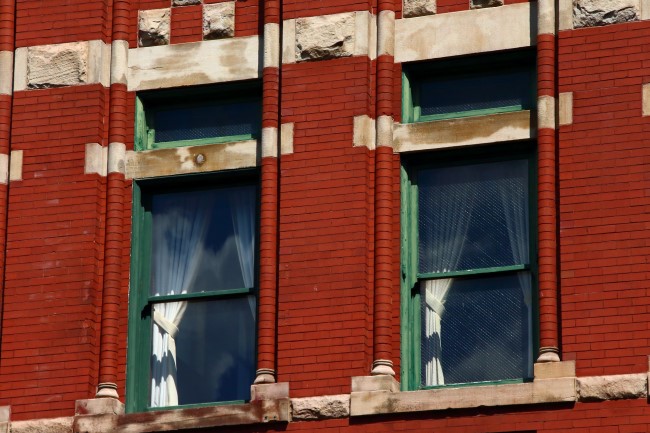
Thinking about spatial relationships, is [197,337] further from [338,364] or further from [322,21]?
[322,21]

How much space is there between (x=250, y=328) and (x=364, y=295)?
1.49 m

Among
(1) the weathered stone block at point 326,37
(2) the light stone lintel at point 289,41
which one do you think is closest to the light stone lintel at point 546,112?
(1) the weathered stone block at point 326,37

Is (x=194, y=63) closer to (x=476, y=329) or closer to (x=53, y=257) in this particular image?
(x=53, y=257)

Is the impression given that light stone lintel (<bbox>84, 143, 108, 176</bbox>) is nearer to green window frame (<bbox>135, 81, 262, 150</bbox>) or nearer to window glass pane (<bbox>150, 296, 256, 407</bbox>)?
green window frame (<bbox>135, 81, 262, 150</bbox>)

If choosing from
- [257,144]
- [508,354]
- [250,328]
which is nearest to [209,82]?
[257,144]

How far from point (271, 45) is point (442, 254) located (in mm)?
3098

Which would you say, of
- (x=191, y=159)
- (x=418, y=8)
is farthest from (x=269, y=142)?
(x=418, y=8)

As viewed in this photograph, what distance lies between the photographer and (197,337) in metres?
23.9

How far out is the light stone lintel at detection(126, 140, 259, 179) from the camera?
79.4 feet

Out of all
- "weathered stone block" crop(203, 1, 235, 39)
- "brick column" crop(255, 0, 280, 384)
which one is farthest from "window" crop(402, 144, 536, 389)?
"weathered stone block" crop(203, 1, 235, 39)

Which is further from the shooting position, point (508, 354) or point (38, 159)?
point (38, 159)

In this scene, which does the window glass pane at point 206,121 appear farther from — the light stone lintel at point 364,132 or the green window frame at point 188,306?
the light stone lintel at point 364,132

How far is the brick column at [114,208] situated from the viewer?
23.5 metres

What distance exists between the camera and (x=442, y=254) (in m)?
23.5
